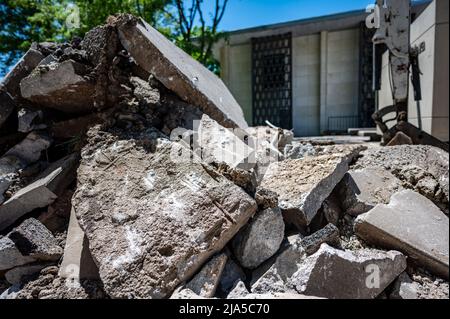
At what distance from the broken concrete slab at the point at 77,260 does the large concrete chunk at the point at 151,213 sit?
20cm

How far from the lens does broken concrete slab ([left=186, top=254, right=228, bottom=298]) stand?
1.28 metres

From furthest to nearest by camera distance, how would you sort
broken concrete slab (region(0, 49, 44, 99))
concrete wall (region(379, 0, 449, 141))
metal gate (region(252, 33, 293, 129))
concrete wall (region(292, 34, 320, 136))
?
metal gate (region(252, 33, 293, 129))
concrete wall (region(292, 34, 320, 136))
concrete wall (region(379, 0, 449, 141))
broken concrete slab (region(0, 49, 44, 99))

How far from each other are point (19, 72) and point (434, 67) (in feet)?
11.9

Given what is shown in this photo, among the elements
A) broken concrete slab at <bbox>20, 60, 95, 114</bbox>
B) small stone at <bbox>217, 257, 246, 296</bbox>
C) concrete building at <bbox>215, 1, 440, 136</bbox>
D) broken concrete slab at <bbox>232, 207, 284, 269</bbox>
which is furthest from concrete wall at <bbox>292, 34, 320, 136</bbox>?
small stone at <bbox>217, 257, 246, 296</bbox>

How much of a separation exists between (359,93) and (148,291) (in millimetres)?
8788

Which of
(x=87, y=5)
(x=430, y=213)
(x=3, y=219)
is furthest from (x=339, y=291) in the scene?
(x=87, y=5)

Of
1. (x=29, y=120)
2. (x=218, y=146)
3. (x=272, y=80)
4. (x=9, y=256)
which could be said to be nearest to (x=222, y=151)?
(x=218, y=146)

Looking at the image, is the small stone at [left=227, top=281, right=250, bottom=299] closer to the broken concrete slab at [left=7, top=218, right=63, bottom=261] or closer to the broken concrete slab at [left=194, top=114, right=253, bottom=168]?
the broken concrete slab at [left=194, top=114, right=253, bottom=168]

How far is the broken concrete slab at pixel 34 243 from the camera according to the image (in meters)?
1.58

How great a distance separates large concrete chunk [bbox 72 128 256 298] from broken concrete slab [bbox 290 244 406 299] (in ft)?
1.35

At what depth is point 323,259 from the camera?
4.28ft

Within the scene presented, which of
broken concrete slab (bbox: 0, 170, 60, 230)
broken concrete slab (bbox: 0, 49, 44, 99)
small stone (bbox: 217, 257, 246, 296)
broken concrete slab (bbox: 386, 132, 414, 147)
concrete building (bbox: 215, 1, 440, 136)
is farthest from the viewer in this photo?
concrete building (bbox: 215, 1, 440, 136)

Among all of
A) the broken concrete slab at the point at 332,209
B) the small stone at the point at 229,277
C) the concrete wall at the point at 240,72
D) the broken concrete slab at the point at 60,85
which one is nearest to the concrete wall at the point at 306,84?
the concrete wall at the point at 240,72

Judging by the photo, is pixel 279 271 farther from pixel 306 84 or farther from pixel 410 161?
pixel 306 84
